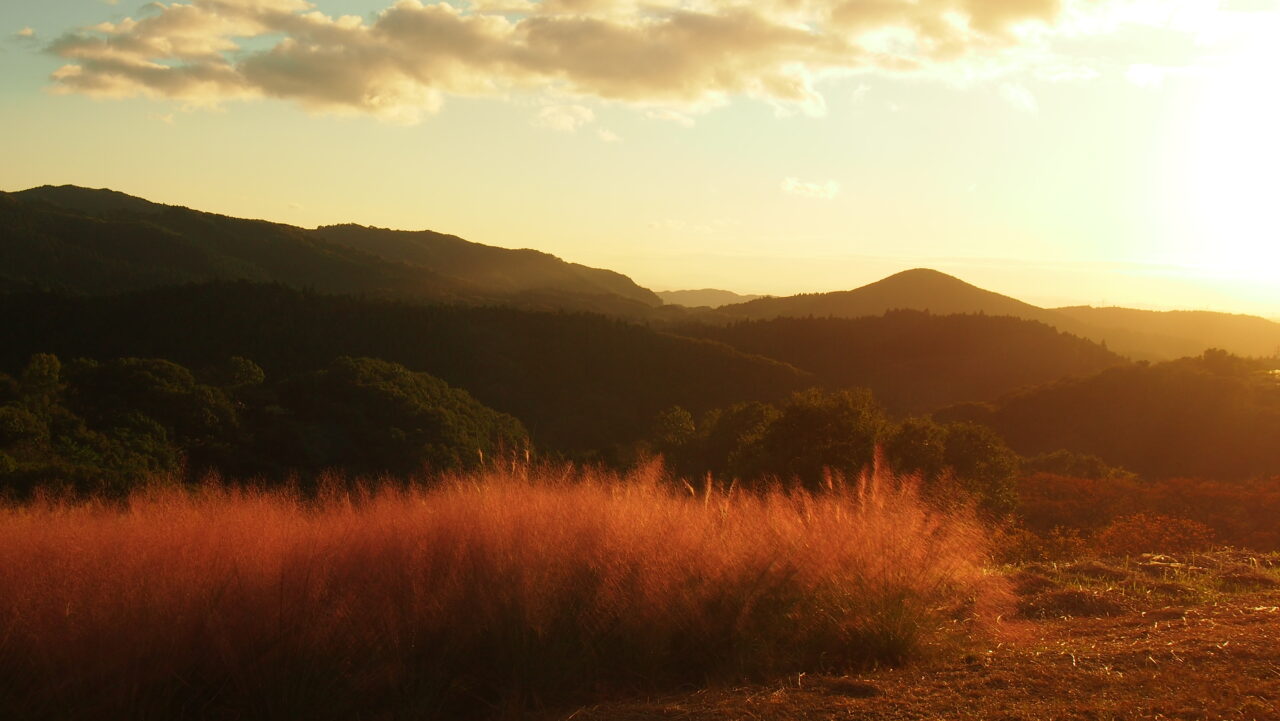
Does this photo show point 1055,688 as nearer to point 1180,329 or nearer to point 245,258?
point 245,258

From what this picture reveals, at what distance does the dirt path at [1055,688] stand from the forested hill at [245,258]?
76.0 m

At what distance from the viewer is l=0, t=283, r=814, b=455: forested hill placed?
196ft

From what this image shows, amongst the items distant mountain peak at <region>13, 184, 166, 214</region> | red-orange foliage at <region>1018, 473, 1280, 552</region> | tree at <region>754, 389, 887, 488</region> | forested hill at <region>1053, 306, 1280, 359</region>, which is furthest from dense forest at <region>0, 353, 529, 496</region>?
distant mountain peak at <region>13, 184, 166, 214</region>

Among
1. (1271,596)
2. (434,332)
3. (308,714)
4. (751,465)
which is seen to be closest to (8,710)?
(308,714)

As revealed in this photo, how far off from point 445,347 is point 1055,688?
66066 millimetres

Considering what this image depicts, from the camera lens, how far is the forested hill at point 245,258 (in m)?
90.7

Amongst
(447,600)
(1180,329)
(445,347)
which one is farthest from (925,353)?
(447,600)

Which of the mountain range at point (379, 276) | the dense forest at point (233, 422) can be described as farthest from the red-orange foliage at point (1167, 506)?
the mountain range at point (379, 276)

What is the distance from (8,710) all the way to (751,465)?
13.9 m

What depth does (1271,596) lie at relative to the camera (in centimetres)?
713

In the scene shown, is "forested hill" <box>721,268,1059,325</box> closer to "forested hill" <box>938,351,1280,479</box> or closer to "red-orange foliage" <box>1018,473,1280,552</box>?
"forested hill" <box>938,351,1280,479</box>

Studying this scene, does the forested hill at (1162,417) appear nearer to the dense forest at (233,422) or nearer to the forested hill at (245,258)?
the dense forest at (233,422)

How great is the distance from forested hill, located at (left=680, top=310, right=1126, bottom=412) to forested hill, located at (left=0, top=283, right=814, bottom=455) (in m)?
12.3

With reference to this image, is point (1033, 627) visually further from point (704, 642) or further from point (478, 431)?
point (478, 431)
